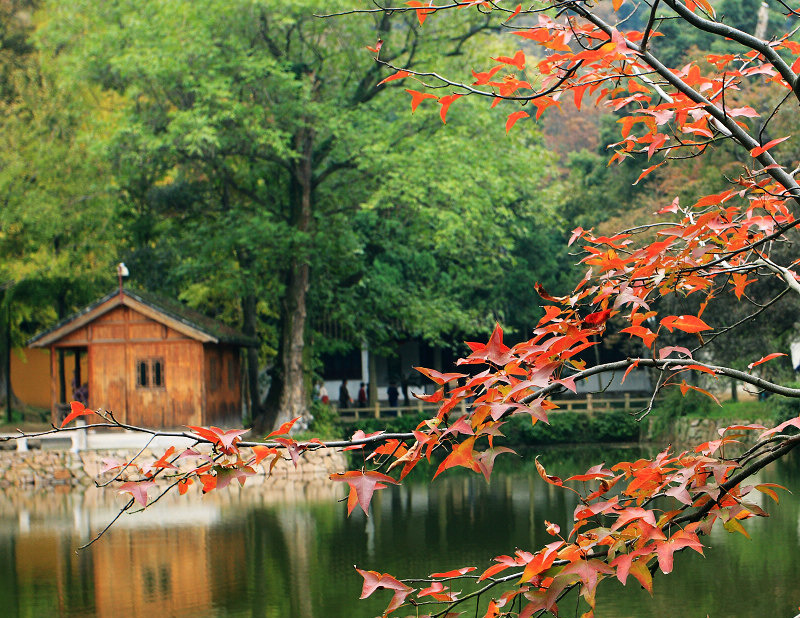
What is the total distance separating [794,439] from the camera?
2760 millimetres

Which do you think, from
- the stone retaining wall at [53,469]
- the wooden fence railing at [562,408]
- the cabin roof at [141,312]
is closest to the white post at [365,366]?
the wooden fence railing at [562,408]

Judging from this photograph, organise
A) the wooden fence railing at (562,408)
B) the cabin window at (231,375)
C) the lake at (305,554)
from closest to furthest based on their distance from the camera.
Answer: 1. the lake at (305,554)
2. the cabin window at (231,375)
3. the wooden fence railing at (562,408)

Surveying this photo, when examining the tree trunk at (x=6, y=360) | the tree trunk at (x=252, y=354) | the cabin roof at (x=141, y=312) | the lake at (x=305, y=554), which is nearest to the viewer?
the lake at (x=305, y=554)

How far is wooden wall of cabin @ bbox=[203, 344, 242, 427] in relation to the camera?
22547mm

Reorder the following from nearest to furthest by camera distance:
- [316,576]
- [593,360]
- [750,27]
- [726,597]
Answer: [726,597] → [316,576] → [750,27] → [593,360]

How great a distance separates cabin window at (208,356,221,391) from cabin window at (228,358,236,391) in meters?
0.92

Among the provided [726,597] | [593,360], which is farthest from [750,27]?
[726,597]

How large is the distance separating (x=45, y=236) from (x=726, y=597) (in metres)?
19.0

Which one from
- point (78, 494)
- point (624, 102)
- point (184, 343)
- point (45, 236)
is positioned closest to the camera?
point (624, 102)

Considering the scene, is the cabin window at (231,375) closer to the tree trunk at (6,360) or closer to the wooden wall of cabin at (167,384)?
the wooden wall of cabin at (167,384)

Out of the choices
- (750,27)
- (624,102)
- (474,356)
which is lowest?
(474,356)

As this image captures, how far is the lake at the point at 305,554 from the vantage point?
9.05 m

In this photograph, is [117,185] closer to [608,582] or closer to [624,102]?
[608,582]

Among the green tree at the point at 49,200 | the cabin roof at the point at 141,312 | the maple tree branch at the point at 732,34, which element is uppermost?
the green tree at the point at 49,200
